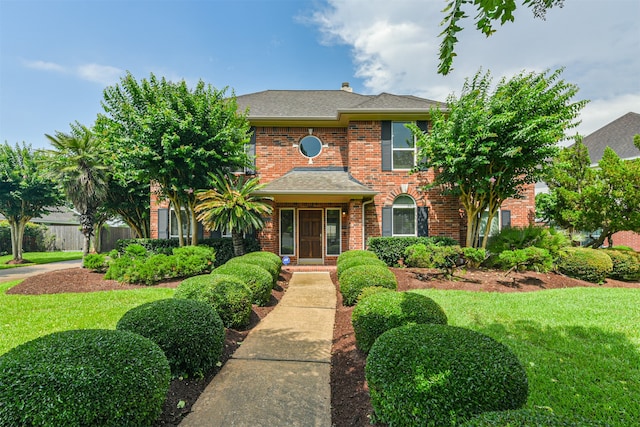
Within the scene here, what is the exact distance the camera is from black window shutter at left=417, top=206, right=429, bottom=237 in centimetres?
1108

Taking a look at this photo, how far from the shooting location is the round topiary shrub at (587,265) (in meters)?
8.39

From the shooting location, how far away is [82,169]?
10.2 metres

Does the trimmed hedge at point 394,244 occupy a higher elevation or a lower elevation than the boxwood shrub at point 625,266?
higher

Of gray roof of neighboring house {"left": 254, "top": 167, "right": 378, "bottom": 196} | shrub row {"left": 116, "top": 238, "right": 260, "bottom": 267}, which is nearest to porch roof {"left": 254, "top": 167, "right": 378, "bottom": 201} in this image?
gray roof of neighboring house {"left": 254, "top": 167, "right": 378, "bottom": 196}

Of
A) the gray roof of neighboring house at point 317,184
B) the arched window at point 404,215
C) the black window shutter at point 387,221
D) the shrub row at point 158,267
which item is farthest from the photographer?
the arched window at point 404,215

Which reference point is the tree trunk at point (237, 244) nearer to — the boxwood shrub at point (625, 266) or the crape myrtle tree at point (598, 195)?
the crape myrtle tree at point (598, 195)

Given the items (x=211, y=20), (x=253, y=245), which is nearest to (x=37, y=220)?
(x=253, y=245)

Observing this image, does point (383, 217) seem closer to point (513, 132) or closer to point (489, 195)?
point (489, 195)

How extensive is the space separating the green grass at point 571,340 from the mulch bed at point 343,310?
0.99 meters

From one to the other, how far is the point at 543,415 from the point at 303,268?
9.30 m

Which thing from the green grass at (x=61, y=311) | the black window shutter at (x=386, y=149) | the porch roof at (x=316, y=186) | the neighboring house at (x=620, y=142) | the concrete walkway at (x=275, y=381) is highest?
the neighboring house at (x=620, y=142)

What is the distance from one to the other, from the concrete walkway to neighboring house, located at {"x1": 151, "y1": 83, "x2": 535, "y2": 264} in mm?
5970

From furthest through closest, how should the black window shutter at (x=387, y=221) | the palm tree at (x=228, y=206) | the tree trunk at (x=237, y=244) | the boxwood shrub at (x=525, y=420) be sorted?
the black window shutter at (x=387, y=221), the tree trunk at (x=237, y=244), the palm tree at (x=228, y=206), the boxwood shrub at (x=525, y=420)

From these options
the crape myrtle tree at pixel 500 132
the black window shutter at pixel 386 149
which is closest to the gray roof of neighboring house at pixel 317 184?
the black window shutter at pixel 386 149
